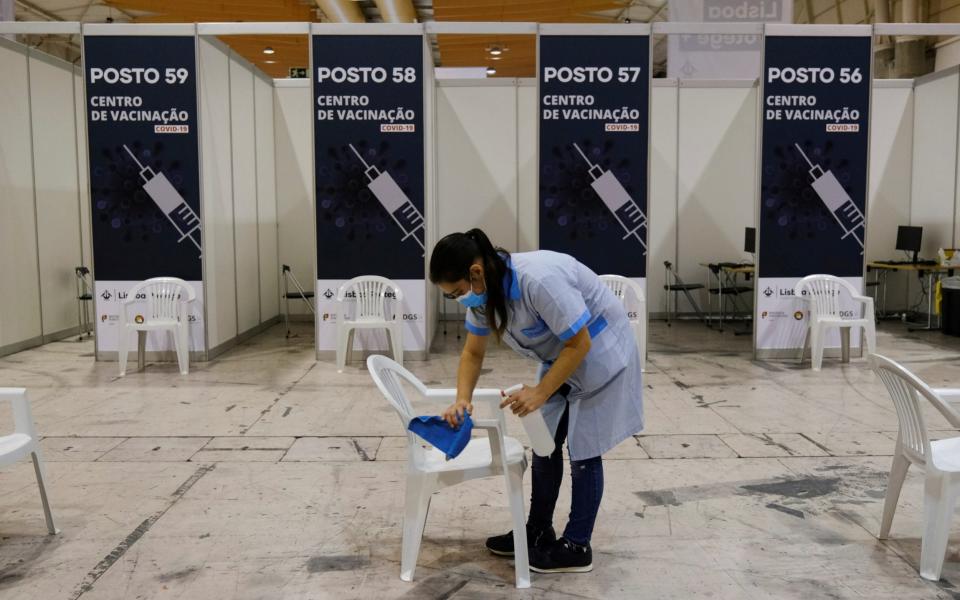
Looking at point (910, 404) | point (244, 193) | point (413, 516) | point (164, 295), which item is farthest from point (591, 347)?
point (244, 193)

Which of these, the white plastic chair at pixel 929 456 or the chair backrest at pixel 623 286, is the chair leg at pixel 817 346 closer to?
the chair backrest at pixel 623 286

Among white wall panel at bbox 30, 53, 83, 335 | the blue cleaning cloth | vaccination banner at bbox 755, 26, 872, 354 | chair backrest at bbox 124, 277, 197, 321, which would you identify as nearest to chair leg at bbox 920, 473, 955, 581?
the blue cleaning cloth

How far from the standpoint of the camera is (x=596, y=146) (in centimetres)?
750

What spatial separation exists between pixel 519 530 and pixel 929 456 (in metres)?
1.50

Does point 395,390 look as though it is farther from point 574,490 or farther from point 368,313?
point 368,313

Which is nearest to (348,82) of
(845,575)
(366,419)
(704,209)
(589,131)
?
(589,131)

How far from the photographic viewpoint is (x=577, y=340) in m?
2.69

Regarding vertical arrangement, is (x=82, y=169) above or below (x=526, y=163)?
below

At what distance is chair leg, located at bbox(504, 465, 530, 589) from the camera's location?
2936 millimetres

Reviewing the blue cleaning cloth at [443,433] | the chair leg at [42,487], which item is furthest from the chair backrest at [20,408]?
the blue cleaning cloth at [443,433]

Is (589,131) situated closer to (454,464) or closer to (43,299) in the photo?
(454,464)

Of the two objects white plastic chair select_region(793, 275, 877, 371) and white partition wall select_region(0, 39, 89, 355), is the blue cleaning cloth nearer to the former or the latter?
white plastic chair select_region(793, 275, 877, 371)

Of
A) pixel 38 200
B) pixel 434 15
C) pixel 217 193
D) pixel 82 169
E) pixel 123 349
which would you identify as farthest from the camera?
pixel 434 15

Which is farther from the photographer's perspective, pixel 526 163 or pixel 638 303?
pixel 526 163
